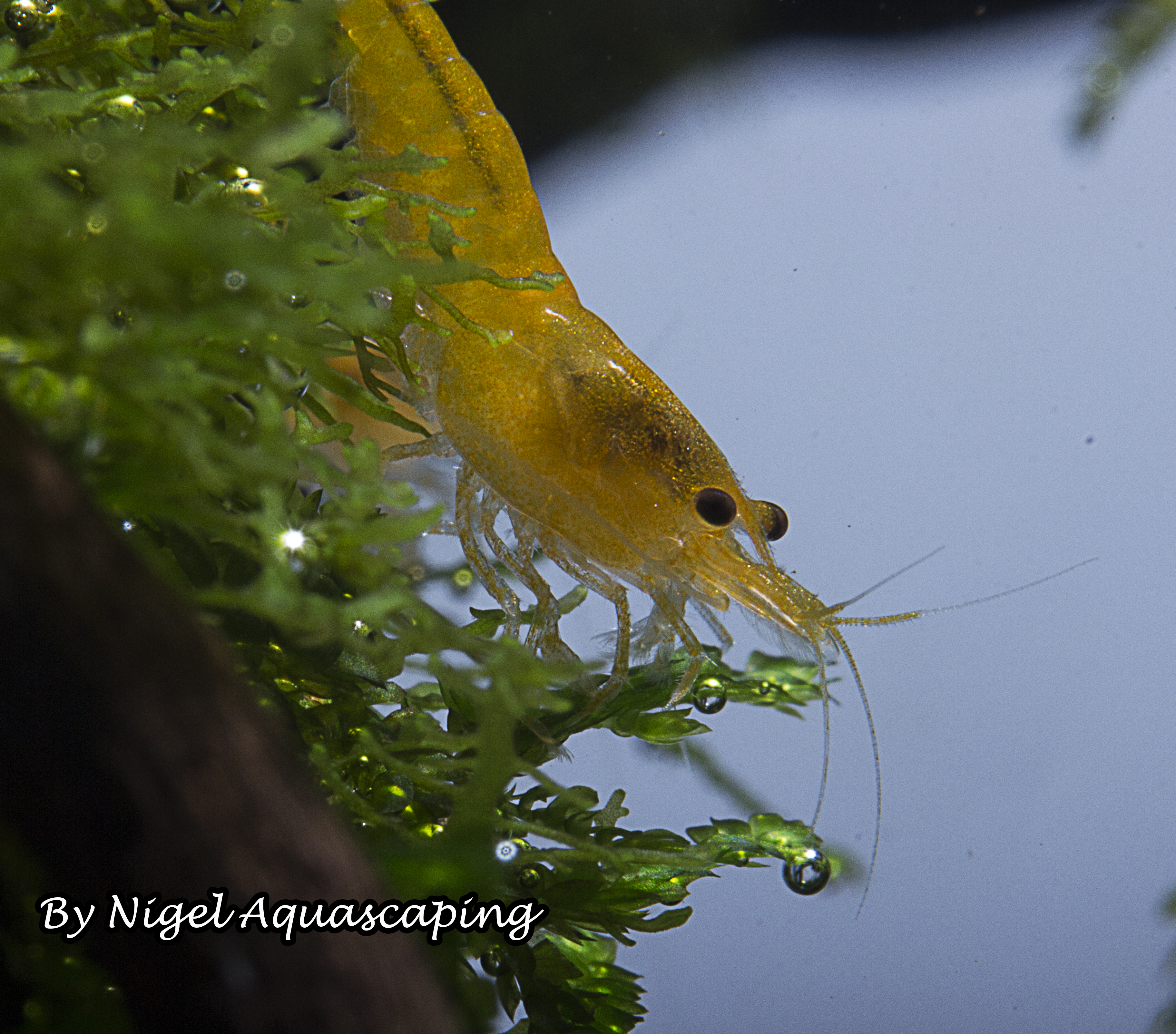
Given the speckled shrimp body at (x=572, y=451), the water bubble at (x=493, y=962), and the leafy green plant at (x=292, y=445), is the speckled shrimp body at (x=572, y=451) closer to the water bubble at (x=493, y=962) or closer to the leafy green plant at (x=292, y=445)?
the leafy green plant at (x=292, y=445)

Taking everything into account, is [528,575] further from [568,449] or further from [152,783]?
[152,783]

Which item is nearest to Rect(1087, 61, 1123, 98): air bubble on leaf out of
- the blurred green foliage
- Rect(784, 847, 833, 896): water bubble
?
the blurred green foliage

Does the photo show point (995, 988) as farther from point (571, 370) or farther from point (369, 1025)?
point (369, 1025)

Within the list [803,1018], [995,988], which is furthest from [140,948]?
[995,988]

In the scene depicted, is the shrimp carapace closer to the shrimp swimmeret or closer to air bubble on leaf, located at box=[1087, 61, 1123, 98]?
the shrimp swimmeret

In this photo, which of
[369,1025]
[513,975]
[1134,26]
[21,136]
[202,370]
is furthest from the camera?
[1134,26]

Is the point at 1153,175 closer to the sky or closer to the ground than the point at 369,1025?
closer to the sky
